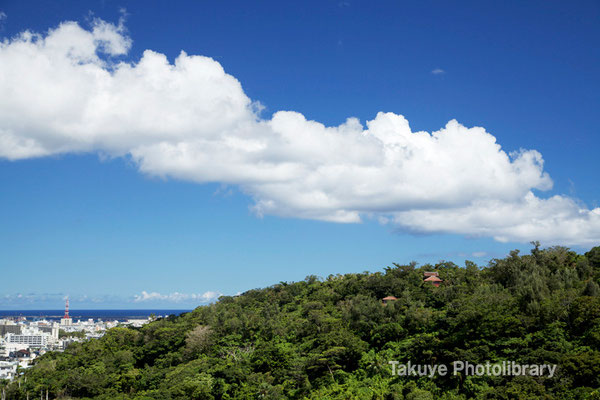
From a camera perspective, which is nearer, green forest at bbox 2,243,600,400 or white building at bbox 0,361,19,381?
green forest at bbox 2,243,600,400

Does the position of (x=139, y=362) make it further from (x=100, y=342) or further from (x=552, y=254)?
(x=552, y=254)

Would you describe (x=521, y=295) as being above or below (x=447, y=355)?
above

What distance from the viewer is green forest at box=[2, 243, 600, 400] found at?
34719mm

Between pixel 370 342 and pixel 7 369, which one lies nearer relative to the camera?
pixel 370 342

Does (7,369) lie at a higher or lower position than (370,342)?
lower

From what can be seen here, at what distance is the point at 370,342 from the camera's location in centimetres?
4578

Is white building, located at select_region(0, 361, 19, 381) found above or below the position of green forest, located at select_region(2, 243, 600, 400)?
below

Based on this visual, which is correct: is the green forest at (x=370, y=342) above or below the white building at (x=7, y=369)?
above

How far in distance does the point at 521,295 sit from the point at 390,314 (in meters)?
12.5

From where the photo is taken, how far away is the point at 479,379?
34594 mm

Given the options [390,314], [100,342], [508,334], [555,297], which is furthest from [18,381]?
[555,297]

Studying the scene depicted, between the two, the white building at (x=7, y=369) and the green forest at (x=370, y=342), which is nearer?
the green forest at (x=370, y=342)

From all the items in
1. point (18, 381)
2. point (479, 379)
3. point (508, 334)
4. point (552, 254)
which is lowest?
point (18, 381)

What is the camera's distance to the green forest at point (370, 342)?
34719 millimetres
